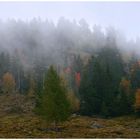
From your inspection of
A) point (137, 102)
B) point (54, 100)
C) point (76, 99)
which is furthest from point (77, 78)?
point (137, 102)

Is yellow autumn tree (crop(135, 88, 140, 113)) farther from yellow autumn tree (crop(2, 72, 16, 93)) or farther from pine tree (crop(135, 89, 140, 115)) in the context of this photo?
yellow autumn tree (crop(2, 72, 16, 93))

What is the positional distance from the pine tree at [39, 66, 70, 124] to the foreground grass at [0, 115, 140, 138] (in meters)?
0.68

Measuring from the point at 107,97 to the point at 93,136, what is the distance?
7767 mm

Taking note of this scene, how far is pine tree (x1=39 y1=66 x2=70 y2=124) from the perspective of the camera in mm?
28242

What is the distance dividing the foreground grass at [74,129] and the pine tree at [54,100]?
2.22 feet

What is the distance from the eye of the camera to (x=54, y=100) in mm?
29000

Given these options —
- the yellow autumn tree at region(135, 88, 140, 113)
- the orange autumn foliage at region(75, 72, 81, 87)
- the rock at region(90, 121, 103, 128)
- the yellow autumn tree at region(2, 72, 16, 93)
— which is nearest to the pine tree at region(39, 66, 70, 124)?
the rock at region(90, 121, 103, 128)

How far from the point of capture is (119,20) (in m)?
25.7

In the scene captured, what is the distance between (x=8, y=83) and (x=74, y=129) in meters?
19.1

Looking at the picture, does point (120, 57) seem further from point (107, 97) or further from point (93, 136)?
point (93, 136)

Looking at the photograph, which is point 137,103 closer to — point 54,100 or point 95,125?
point 95,125

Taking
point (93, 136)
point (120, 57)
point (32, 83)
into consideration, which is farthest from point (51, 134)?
point (120, 57)

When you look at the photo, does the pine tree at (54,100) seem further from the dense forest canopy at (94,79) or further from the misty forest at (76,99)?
the dense forest canopy at (94,79)

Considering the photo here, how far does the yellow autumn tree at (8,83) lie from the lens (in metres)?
41.9
